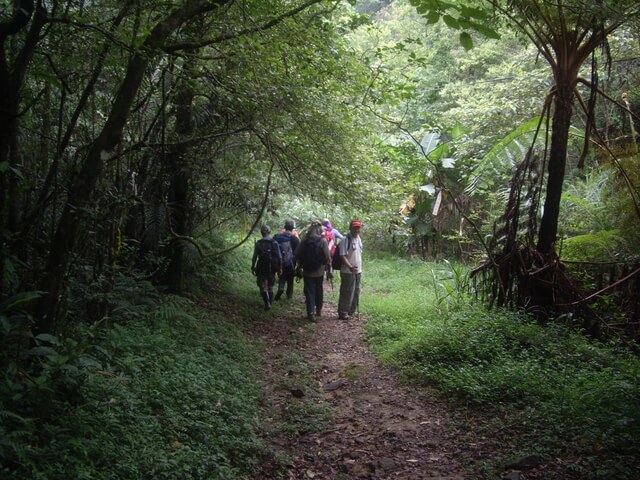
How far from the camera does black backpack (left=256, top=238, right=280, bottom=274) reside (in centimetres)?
1004

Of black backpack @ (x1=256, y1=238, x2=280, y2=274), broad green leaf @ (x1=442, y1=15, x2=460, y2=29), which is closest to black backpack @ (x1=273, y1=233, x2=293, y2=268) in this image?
black backpack @ (x1=256, y1=238, x2=280, y2=274)

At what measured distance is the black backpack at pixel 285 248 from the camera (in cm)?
1091

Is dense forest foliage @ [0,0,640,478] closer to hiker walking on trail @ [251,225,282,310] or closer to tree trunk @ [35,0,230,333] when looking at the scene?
tree trunk @ [35,0,230,333]

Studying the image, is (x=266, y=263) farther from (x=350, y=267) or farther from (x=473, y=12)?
(x=473, y=12)

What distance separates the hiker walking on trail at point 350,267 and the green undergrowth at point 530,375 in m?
0.89

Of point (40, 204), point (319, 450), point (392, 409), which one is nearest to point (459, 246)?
point (392, 409)

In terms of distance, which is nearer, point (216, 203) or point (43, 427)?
point (43, 427)

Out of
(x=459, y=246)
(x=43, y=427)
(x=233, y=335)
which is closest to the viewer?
(x=43, y=427)

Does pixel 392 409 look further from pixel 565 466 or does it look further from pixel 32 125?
pixel 32 125

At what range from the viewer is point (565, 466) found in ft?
12.5

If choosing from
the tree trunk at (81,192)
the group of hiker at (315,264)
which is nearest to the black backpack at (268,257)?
the group of hiker at (315,264)

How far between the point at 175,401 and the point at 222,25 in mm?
4534

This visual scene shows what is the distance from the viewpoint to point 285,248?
36.0 feet

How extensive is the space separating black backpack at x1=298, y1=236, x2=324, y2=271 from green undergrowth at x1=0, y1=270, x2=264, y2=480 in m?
3.52
